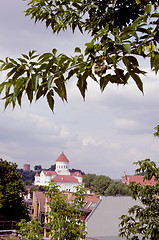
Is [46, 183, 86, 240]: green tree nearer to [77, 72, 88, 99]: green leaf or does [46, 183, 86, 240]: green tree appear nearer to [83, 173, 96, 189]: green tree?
[77, 72, 88, 99]: green leaf

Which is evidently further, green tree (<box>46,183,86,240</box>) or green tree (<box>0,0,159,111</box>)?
green tree (<box>46,183,86,240</box>)

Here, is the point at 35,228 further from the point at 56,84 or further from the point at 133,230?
the point at 56,84

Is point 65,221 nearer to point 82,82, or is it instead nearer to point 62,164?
point 82,82

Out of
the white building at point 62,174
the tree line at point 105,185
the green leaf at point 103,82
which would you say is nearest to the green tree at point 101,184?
the tree line at point 105,185

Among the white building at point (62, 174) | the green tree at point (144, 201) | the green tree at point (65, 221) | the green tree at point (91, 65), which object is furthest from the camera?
the white building at point (62, 174)

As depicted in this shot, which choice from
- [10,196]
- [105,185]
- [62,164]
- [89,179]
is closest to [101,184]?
[105,185]

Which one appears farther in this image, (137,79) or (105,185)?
(105,185)

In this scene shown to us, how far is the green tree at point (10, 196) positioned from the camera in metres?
34.5

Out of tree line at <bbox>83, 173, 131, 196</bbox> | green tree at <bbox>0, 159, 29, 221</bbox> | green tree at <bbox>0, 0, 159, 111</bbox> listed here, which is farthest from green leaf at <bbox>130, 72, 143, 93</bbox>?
tree line at <bbox>83, 173, 131, 196</bbox>

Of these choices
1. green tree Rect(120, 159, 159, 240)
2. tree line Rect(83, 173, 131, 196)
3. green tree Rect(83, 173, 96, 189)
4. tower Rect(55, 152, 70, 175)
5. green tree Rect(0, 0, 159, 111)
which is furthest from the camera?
tower Rect(55, 152, 70, 175)

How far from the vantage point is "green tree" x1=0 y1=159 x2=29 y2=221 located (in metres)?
34.5

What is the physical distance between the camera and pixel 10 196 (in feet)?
115

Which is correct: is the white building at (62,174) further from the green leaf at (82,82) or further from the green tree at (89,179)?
the green leaf at (82,82)

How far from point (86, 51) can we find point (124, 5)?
6.69 feet
